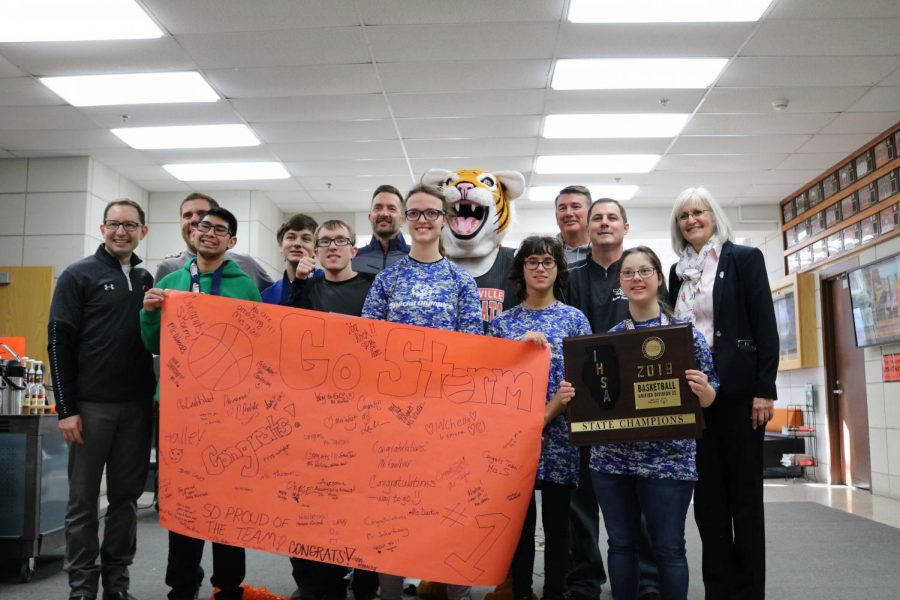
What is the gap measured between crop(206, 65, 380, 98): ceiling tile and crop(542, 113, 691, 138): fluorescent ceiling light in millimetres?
1686

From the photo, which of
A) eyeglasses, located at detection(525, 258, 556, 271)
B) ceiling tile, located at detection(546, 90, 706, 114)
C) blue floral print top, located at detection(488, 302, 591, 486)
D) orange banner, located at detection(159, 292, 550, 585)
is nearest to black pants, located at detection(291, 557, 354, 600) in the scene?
orange banner, located at detection(159, 292, 550, 585)

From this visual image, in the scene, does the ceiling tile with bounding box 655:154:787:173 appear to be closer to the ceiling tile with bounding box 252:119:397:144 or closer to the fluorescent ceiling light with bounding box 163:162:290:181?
the ceiling tile with bounding box 252:119:397:144

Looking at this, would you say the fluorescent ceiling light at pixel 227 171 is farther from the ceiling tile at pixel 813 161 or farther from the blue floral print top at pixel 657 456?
the blue floral print top at pixel 657 456

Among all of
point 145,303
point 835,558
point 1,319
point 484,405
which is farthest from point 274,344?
point 1,319

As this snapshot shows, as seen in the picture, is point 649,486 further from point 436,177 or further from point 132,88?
point 132,88

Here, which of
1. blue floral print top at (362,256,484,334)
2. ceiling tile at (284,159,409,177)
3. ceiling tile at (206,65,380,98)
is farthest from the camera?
ceiling tile at (284,159,409,177)

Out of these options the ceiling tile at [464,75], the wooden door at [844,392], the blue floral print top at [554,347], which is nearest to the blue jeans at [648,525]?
the blue floral print top at [554,347]

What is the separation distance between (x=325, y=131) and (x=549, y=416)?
4.73m

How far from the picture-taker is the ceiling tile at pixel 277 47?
15.2 feet

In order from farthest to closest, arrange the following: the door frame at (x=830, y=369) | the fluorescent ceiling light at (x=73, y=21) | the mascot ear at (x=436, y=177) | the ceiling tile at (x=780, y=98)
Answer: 1. the door frame at (x=830, y=369)
2. the ceiling tile at (x=780, y=98)
3. the fluorescent ceiling light at (x=73, y=21)
4. the mascot ear at (x=436, y=177)

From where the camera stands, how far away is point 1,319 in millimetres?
6898

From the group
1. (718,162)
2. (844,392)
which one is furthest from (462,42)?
(844,392)

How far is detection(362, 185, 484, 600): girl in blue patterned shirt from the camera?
251 centimetres

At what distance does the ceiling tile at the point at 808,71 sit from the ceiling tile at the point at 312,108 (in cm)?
268
